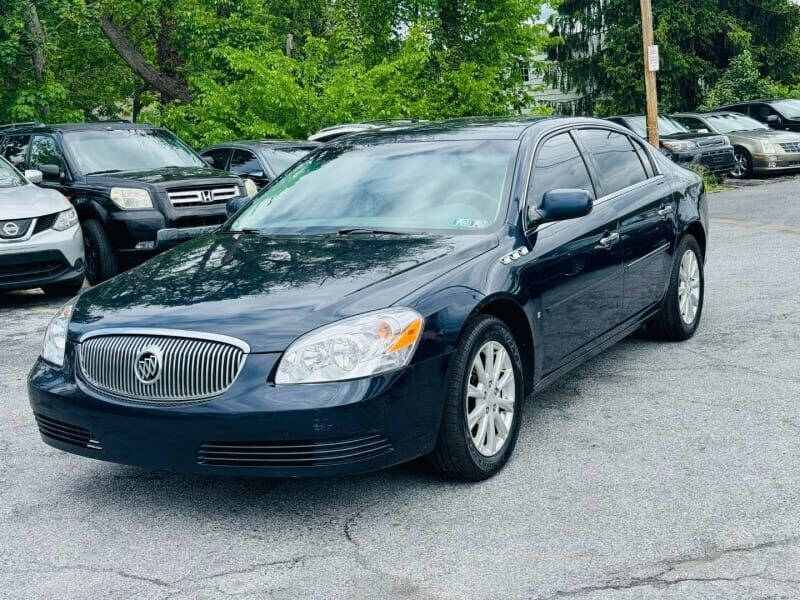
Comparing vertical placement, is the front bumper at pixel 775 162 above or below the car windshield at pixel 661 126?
below

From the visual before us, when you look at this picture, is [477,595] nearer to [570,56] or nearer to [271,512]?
[271,512]

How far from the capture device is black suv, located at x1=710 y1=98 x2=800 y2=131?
25453 millimetres

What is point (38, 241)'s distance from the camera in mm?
9484

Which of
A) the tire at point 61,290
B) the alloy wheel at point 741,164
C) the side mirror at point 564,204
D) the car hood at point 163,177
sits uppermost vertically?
the side mirror at point 564,204

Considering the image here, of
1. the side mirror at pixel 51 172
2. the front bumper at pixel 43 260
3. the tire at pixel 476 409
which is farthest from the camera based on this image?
the side mirror at pixel 51 172

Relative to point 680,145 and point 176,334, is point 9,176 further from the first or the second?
point 680,145

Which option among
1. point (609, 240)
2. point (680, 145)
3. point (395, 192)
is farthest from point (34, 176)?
point (680, 145)

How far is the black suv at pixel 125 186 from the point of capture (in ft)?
35.1

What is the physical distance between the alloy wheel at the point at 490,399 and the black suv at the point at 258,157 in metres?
9.21

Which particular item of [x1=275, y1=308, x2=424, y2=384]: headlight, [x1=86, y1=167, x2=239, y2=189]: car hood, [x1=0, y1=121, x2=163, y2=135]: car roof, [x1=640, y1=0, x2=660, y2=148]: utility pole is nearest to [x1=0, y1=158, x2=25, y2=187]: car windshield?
[x1=86, y1=167, x2=239, y2=189]: car hood

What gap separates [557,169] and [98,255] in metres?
6.47

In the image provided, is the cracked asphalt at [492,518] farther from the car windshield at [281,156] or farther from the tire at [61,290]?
the car windshield at [281,156]

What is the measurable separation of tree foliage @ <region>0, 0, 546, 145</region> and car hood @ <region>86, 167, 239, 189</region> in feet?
20.2

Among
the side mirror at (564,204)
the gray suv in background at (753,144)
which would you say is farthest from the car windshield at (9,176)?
the gray suv in background at (753,144)
